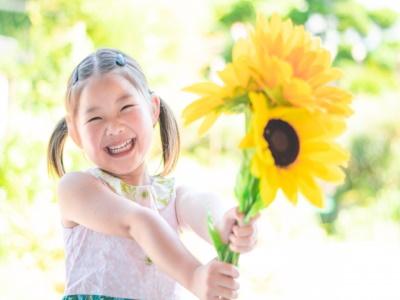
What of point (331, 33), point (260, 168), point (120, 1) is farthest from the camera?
point (331, 33)

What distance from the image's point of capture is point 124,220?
30.2 inches

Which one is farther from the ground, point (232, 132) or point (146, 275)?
point (232, 132)

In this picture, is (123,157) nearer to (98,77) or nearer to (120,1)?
(98,77)

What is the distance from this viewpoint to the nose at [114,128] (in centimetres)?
82

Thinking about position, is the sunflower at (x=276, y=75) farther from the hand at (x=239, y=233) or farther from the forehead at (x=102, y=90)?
the forehead at (x=102, y=90)

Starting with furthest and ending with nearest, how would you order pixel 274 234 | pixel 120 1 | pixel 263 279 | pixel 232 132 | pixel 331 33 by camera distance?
pixel 331 33
pixel 232 132
pixel 274 234
pixel 120 1
pixel 263 279

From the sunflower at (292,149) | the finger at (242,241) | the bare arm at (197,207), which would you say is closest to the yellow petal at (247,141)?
the sunflower at (292,149)

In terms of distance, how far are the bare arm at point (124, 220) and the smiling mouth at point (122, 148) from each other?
35 millimetres

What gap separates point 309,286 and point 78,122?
2.53 meters

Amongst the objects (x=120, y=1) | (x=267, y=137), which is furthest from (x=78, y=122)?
(x=120, y=1)

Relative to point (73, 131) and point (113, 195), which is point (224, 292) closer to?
point (113, 195)

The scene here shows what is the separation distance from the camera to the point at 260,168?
0.59 meters

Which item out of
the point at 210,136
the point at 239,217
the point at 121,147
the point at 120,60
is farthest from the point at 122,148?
the point at 210,136

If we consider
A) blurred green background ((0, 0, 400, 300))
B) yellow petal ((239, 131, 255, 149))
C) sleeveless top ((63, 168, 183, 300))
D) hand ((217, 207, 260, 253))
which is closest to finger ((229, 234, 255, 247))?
hand ((217, 207, 260, 253))
